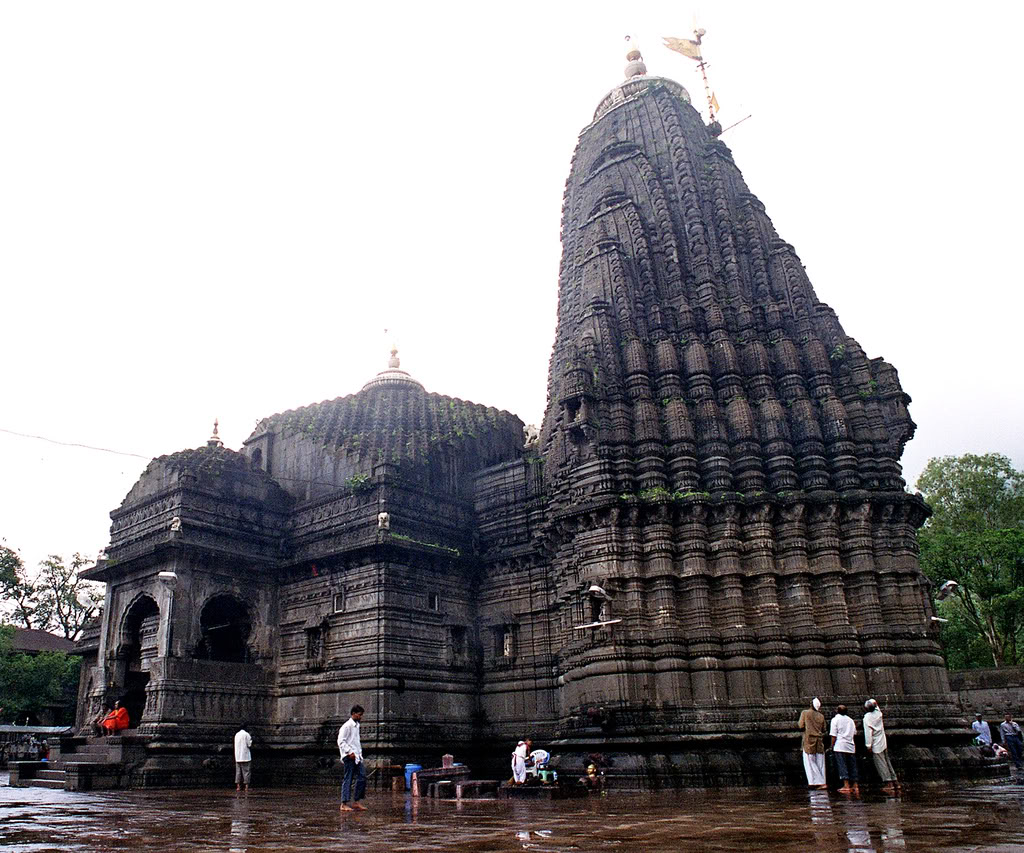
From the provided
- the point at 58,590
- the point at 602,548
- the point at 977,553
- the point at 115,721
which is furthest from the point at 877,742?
the point at 58,590

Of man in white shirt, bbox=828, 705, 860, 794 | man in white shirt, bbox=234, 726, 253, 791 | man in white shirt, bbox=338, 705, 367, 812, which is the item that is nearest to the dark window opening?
man in white shirt, bbox=234, 726, 253, 791

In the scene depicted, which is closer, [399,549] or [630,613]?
[630,613]

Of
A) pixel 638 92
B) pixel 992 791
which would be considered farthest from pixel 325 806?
pixel 638 92

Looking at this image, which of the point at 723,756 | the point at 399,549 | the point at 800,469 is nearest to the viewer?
the point at 723,756

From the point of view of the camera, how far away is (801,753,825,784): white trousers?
15242 mm

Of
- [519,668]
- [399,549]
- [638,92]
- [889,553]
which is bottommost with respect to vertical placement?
[519,668]

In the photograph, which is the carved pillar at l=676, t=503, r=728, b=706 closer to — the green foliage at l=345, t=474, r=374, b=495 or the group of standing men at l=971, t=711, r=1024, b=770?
the green foliage at l=345, t=474, r=374, b=495

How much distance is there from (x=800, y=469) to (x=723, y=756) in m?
7.23

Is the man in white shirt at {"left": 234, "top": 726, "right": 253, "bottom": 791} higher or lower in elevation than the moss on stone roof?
lower

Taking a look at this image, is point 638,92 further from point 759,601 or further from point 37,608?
point 37,608

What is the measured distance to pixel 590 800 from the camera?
1495 centimetres

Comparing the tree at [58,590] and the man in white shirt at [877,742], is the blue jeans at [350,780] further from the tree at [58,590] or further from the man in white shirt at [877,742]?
the tree at [58,590]

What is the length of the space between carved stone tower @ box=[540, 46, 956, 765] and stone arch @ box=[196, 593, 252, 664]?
9.37m

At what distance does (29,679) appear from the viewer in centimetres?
4406
